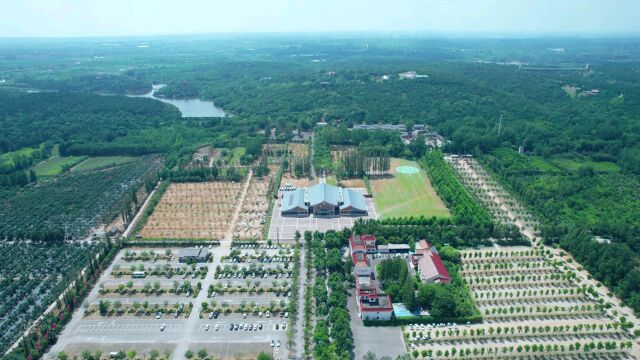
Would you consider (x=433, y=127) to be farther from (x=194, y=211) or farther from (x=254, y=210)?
(x=194, y=211)

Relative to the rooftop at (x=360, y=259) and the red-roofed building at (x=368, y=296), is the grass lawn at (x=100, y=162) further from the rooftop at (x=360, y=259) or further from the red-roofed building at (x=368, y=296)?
the red-roofed building at (x=368, y=296)

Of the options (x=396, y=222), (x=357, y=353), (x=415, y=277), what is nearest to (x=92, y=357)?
(x=357, y=353)

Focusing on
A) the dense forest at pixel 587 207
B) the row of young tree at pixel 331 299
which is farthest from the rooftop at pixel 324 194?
the dense forest at pixel 587 207

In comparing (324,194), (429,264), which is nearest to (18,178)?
(324,194)

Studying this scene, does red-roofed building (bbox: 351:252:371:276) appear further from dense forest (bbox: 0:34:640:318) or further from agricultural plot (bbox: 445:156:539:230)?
agricultural plot (bbox: 445:156:539:230)

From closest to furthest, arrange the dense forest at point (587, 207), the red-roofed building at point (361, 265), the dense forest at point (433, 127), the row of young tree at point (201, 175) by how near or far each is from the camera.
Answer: the red-roofed building at point (361, 265)
the dense forest at point (587, 207)
the dense forest at point (433, 127)
the row of young tree at point (201, 175)

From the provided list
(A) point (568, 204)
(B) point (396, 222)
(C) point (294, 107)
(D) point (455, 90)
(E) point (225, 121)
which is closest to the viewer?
(B) point (396, 222)

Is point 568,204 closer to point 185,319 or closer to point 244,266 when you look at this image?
point 244,266
